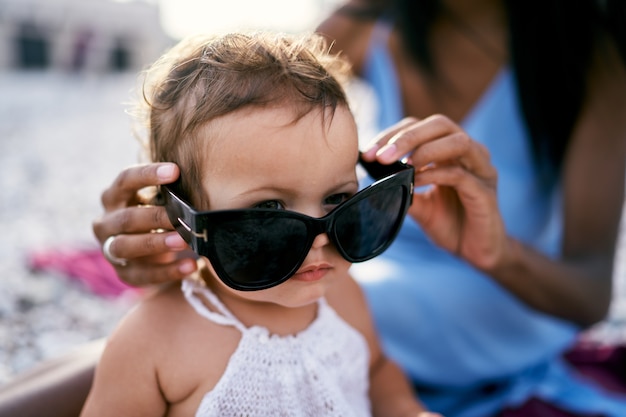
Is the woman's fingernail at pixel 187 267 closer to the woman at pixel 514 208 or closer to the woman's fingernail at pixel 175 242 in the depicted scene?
the woman's fingernail at pixel 175 242

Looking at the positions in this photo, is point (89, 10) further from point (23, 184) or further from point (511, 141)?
point (511, 141)

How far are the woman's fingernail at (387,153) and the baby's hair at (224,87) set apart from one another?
13 cm

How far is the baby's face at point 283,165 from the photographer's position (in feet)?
3.72

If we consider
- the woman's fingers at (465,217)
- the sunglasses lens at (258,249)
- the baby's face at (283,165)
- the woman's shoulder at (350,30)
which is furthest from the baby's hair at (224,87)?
the woman's shoulder at (350,30)

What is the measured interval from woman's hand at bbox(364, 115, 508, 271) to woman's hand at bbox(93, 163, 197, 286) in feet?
1.53

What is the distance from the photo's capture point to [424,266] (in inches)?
91.8

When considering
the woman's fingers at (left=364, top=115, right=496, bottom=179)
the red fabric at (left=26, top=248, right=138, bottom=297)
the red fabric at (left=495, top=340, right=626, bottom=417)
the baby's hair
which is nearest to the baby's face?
the baby's hair

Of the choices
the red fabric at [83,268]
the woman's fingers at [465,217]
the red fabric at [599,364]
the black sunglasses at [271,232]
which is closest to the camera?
the black sunglasses at [271,232]

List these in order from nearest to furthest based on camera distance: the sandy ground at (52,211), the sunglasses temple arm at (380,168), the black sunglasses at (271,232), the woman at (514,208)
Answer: the black sunglasses at (271,232)
the sunglasses temple arm at (380,168)
the woman at (514,208)
the sandy ground at (52,211)

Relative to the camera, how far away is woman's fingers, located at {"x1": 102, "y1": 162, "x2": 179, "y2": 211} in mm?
1180

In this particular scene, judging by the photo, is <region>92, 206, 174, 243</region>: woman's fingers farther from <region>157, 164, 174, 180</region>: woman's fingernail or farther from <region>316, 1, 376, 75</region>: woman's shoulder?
<region>316, 1, 376, 75</region>: woman's shoulder

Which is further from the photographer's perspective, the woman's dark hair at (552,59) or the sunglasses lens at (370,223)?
the woman's dark hair at (552,59)

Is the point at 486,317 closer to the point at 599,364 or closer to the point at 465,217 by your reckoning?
the point at 599,364

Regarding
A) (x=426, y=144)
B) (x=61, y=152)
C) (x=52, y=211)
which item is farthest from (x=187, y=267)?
(x=61, y=152)
